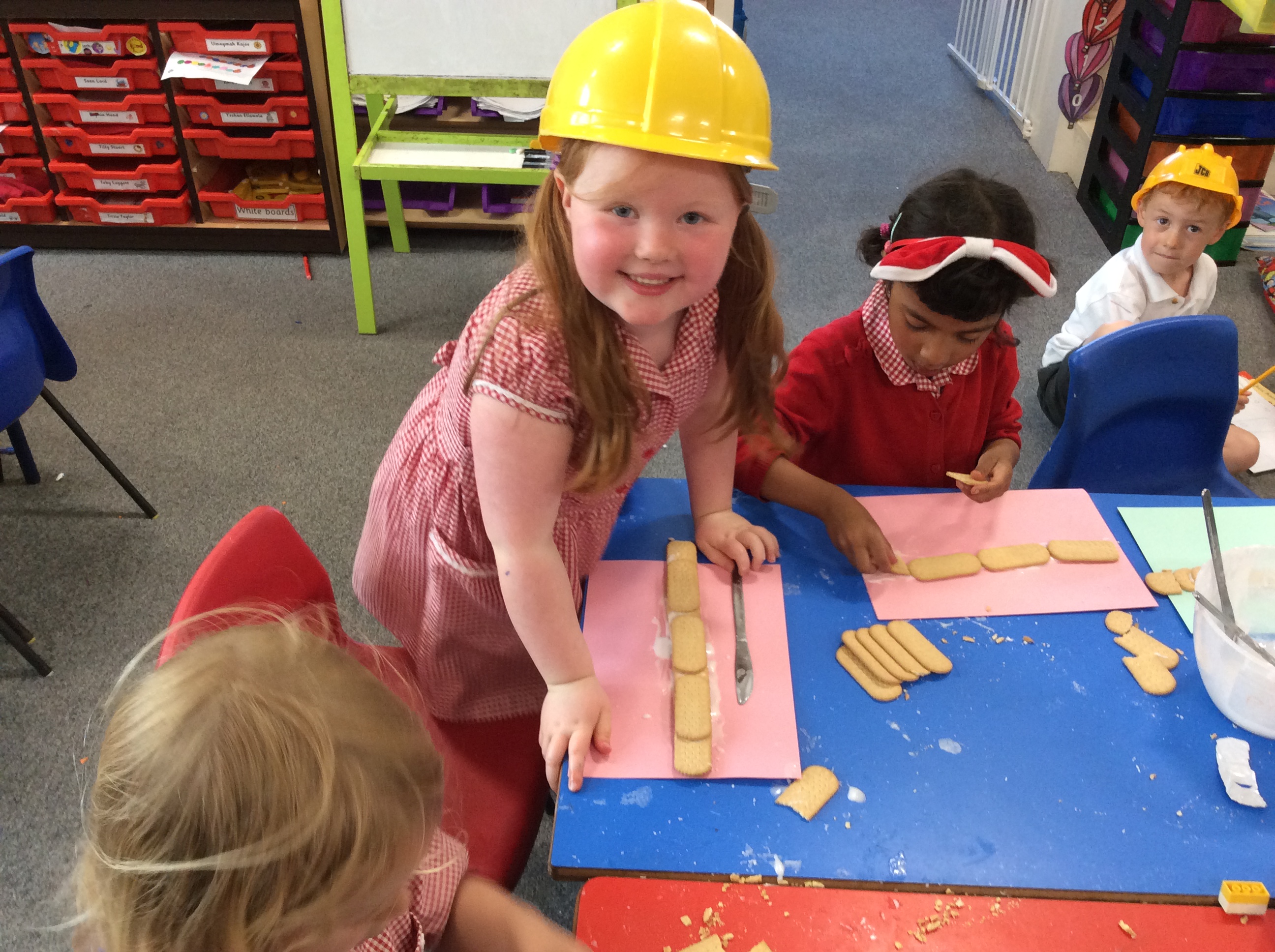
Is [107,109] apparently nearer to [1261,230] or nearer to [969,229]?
[969,229]

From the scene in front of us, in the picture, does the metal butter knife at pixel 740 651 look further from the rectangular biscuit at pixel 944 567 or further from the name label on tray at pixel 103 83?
the name label on tray at pixel 103 83

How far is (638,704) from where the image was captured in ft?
2.78

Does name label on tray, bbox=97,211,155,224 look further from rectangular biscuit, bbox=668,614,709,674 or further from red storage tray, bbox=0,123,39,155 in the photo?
rectangular biscuit, bbox=668,614,709,674

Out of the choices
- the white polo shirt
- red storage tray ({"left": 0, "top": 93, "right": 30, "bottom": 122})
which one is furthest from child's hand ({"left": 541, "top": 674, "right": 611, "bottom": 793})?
red storage tray ({"left": 0, "top": 93, "right": 30, "bottom": 122})

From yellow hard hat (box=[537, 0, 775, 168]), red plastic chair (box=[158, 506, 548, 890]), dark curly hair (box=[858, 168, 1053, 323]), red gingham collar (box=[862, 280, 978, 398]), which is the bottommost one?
red plastic chair (box=[158, 506, 548, 890])

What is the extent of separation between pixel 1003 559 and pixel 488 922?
24.8 inches

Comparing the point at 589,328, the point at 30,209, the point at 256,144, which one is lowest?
the point at 30,209

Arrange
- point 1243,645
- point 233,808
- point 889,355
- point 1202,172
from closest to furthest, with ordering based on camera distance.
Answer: point 233,808 < point 1243,645 < point 889,355 < point 1202,172

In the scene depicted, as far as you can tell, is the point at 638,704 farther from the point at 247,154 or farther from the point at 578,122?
the point at 247,154

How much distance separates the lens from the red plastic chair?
0.86m

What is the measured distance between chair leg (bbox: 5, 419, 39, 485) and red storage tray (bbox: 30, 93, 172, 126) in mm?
1131

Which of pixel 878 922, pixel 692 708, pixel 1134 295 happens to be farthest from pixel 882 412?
pixel 1134 295

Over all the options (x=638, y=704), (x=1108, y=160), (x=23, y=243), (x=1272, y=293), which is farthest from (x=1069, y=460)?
(x=23, y=243)

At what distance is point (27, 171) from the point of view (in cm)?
294
